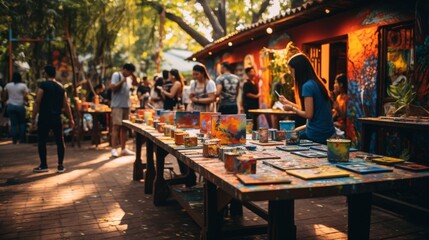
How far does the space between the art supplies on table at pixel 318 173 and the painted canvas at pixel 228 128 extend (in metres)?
1.16

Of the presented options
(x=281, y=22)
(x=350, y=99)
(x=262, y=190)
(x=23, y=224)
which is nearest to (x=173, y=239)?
(x=23, y=224)

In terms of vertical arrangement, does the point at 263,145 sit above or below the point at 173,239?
above

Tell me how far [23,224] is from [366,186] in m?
3.63

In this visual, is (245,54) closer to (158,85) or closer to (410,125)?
(158,85)

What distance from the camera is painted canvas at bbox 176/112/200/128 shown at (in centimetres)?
483

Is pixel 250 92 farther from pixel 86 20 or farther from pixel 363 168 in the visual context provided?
pixel 86 20

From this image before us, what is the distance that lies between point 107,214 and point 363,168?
314 cm

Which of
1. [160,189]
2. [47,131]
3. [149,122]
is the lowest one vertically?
[160,189]

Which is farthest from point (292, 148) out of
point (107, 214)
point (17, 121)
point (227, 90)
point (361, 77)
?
point (17, 121)

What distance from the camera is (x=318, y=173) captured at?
7.61ft

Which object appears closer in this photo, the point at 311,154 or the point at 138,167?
the point at 311,154

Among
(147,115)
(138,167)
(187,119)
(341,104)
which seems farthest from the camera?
(341,104)

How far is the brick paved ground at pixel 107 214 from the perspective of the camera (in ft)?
13.1

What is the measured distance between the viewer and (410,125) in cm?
444
